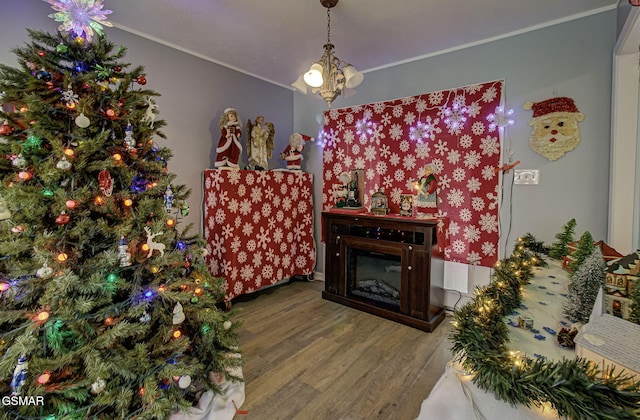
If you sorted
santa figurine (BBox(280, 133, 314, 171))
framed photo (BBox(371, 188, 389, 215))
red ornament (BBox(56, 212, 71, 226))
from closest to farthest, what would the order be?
red ornament (BBox(56, 212, 71, 226)) < framed photo (BBox(371, 188, 389, 215)) < santa figurine (BBox(280, 133, 314, 171))

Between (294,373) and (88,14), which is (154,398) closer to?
(294,373)

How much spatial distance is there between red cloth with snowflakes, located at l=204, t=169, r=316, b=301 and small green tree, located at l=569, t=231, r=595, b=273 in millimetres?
2494

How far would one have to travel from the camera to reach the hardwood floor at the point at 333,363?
160 cm

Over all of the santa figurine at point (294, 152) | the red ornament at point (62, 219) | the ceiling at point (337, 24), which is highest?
the ceiling at point (337, 24)

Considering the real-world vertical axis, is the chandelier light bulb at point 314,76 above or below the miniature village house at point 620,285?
above

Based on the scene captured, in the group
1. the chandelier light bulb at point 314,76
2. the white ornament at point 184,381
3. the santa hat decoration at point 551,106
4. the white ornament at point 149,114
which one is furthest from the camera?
the santa hat decoration at point 551,106

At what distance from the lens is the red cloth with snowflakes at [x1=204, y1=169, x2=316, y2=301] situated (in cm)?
276

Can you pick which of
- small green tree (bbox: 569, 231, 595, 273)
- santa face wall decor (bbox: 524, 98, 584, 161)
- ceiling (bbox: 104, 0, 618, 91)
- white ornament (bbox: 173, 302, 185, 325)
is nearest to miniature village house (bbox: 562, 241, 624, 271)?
small green tree (bbox: 569, 231, 595, 273)

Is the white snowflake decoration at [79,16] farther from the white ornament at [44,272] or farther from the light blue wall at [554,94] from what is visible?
the light blue wall at [554,94]

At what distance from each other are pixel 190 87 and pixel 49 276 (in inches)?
87.2

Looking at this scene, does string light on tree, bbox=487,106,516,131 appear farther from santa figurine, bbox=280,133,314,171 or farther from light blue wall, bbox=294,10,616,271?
santa figurine, bbox=280,133,314,171

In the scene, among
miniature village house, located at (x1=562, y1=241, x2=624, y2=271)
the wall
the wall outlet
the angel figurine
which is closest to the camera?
miniature village house, located at (x1=562, y1=241, x2=624, y2=271)

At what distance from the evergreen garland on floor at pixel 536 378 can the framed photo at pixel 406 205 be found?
5.28 ft

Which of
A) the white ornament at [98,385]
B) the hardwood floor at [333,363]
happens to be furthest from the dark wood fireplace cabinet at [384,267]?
the white ornament at [98,385]
